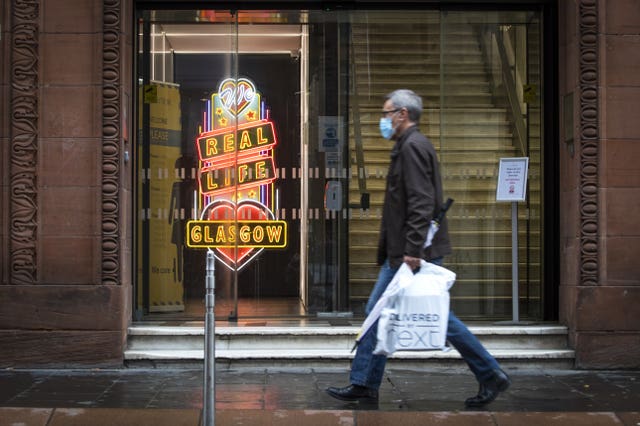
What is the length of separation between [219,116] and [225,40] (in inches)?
31.5

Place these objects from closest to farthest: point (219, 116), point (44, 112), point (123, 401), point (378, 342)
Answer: point (378, 342) < point (123, 401) < point (44, 112) < point (219, 116)

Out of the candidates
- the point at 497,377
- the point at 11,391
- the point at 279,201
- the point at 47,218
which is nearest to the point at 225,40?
the point at 279,201

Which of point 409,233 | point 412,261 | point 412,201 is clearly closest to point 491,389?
point 412,261

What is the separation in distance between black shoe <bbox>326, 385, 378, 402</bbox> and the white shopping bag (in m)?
0.63

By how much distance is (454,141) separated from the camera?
→ 10234 millimetres

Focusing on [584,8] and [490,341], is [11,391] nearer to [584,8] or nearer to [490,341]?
[490,341]

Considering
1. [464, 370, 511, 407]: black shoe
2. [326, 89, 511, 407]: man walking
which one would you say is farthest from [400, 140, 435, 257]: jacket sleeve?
[464, 370, 511, 407]: black shoe

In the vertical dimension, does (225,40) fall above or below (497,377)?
above

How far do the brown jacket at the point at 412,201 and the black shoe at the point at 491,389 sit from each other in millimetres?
929

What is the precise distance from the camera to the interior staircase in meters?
10.1

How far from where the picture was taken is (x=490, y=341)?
892 centimetres

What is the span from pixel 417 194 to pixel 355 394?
1.56m

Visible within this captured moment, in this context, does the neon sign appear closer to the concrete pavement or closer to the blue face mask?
the concrete pavement

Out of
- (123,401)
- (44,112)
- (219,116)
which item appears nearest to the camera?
(123,401)
